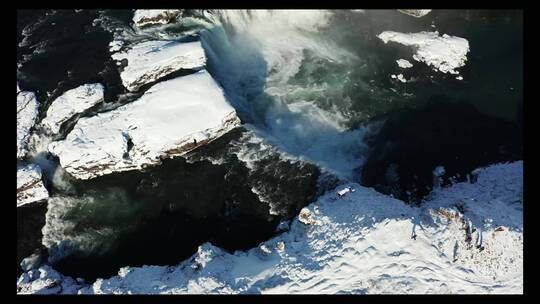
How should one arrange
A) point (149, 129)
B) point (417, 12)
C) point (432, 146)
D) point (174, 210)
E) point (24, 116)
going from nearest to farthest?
point (174, 210) < point (149, 129) < point (432, 146) < point (24, 116) < point (417, 12)

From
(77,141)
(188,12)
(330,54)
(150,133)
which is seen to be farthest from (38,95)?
(330,54)

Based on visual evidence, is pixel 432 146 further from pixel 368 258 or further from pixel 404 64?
pixel 368 258

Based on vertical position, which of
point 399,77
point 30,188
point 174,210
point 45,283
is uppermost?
point 399,77

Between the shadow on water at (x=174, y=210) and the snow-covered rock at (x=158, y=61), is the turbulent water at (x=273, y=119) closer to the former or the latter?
the shadow on water at (x=174, y=210)

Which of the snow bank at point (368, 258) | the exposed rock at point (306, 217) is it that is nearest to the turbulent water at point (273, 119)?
the exposed rock at point (306, 217)

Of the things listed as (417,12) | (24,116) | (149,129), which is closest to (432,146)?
(417,12)

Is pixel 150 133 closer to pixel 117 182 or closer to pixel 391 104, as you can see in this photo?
pixel 117 182
